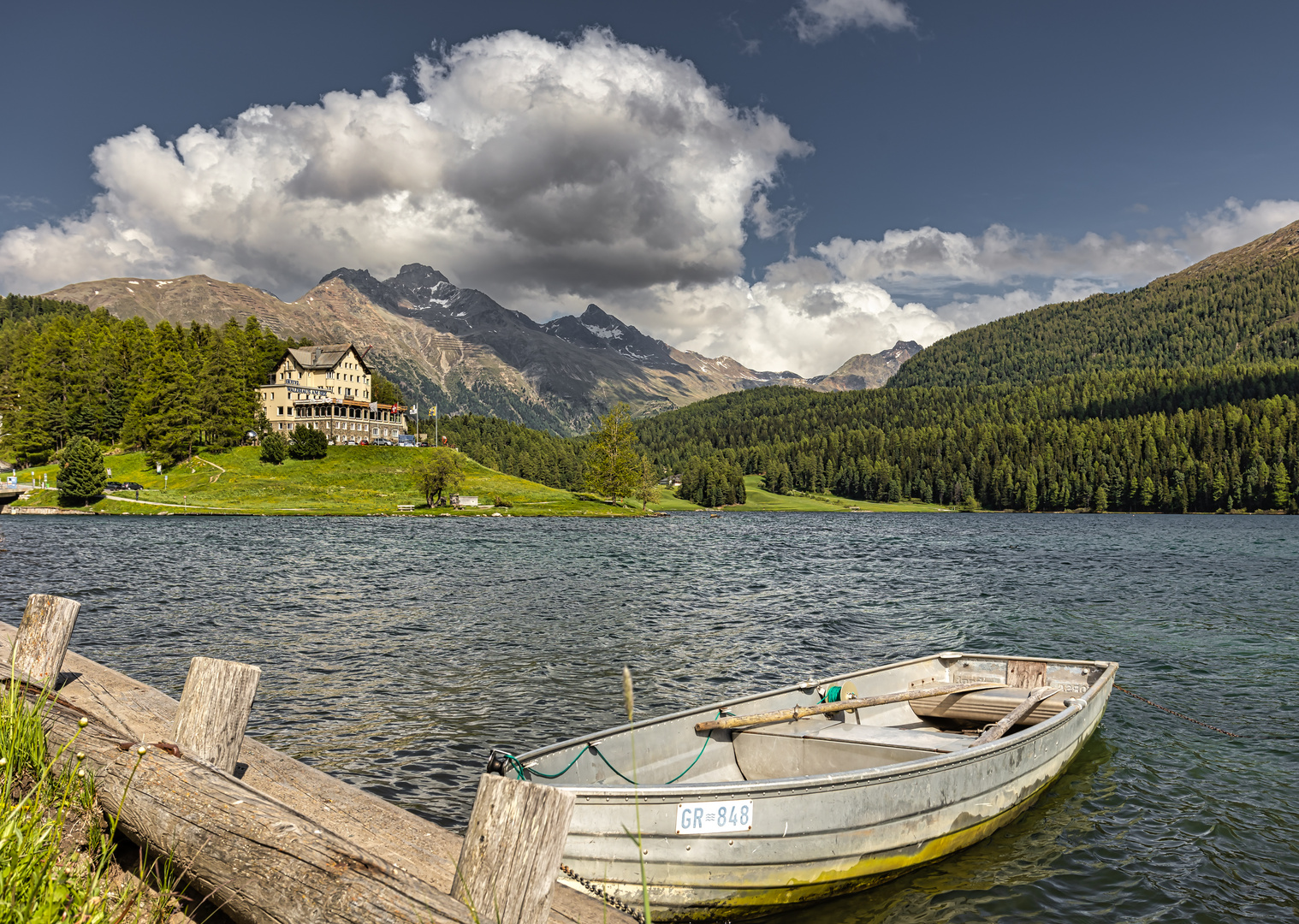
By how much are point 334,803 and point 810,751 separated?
297 inches

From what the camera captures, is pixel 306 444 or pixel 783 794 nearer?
pixel 783 794

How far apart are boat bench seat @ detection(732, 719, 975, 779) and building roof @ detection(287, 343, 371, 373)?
173860 millimetres

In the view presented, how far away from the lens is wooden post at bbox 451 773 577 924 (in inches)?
177

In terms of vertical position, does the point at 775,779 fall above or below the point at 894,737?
above

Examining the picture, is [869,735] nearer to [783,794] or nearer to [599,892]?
[783,794]

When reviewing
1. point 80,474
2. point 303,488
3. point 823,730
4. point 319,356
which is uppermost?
point 319,356

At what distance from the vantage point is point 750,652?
1058 inches

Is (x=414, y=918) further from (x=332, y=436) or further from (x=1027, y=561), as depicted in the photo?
(x=332, y=436)

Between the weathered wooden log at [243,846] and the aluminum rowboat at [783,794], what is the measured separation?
237 centimetres

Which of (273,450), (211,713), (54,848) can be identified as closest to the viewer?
(54,848)

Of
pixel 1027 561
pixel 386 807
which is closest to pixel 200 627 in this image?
pixel 386 807

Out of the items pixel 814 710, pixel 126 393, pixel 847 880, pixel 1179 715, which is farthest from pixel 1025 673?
pixel 126 393

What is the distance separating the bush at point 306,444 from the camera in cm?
14112

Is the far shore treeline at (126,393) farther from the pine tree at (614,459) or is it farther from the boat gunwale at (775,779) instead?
the boat gunwale at (775,779)
